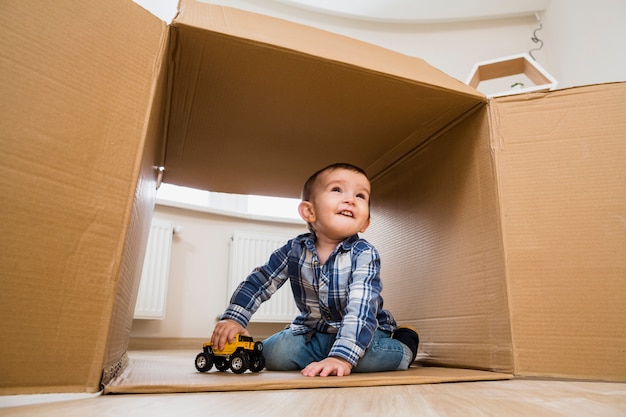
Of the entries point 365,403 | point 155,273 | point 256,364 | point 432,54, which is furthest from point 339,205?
point 155,273

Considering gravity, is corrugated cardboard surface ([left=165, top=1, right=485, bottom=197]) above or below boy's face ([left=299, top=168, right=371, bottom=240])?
above

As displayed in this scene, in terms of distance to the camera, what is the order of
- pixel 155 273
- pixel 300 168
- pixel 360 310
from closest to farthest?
pixel 360 310 < pixel 300 168 < pixel 155 273

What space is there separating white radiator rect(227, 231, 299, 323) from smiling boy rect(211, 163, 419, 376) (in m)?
1.34

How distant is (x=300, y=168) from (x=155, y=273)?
1239 millimetres

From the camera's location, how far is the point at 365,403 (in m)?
0.43

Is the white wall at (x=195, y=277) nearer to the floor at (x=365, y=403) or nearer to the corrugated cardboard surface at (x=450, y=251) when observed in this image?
the corrugated cardboard surface at (x=450, y=251)

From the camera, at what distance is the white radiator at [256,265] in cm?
229

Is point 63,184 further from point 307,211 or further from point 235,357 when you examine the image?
point 307,211

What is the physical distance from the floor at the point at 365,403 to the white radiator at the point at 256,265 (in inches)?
70.6

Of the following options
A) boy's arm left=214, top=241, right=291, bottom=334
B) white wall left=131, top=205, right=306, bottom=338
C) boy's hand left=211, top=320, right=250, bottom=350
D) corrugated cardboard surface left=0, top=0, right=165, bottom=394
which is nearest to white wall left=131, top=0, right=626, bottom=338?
white wall left=131, top=205, right=306, bottom=338

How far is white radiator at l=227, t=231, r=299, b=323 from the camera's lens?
2285 millimetres

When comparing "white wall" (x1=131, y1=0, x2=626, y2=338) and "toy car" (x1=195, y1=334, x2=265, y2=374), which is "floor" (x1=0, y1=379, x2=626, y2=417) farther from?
"white wall" (x1=131, y1=0, x2=626, y2=338)

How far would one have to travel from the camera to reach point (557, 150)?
0.73 metres

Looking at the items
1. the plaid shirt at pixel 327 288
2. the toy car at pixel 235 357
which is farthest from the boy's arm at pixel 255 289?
the toy car at pixel 235 357
